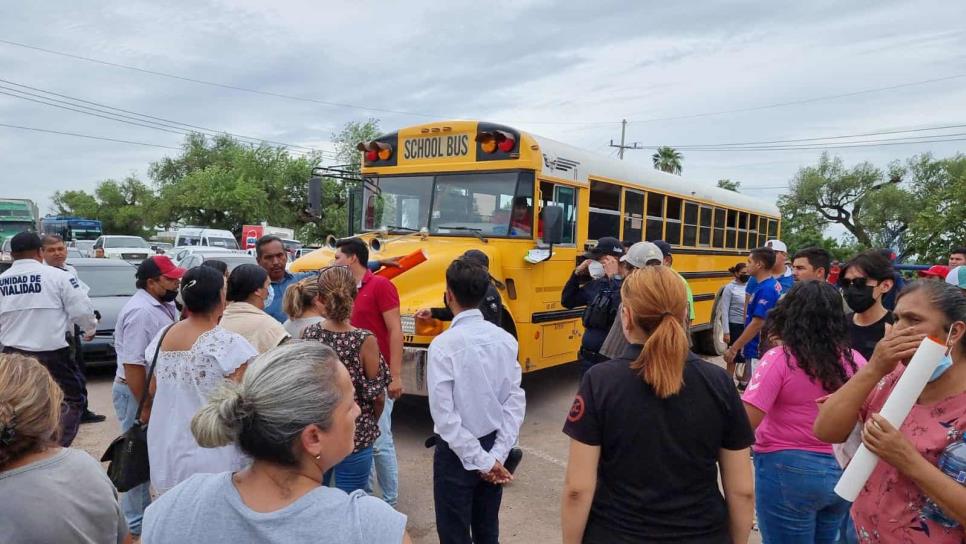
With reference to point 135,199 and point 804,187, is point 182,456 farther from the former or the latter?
point 135,199

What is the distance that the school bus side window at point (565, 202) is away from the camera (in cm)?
621

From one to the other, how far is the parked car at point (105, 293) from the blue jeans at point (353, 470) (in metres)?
5.29

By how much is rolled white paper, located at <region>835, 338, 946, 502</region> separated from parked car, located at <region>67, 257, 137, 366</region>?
7632 mm

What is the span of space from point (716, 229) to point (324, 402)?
369 inches

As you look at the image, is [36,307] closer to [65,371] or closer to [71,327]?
[71,327]

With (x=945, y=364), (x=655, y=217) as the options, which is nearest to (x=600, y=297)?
(x=945, y=364)

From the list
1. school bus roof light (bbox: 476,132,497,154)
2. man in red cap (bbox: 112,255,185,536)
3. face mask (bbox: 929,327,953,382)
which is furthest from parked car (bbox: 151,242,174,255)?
face mask (bbox: 929,327,953,382)

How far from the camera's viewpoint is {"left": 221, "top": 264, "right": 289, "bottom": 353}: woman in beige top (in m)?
2.97

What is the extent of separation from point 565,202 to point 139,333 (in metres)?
4.26

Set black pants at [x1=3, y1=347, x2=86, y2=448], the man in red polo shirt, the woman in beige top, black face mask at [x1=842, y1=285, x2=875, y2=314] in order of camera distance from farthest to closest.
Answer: black pants at [x1=3, y1=347, x2=86, y2=448] < the man in red polo shirt < black face mask at [x1=842, y1=285, x2=875, y2=314] < the woman in beige top

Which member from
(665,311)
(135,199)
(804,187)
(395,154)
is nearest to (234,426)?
(665,311)

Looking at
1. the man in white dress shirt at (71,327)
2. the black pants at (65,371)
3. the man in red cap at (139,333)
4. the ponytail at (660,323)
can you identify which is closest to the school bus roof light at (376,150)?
the man in white dress shirt at (71,327)

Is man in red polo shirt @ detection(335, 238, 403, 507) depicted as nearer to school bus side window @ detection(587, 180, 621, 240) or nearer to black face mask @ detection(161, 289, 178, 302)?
black face mask @ detection(161, 289, 178, 302)

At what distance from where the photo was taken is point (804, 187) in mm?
41344
